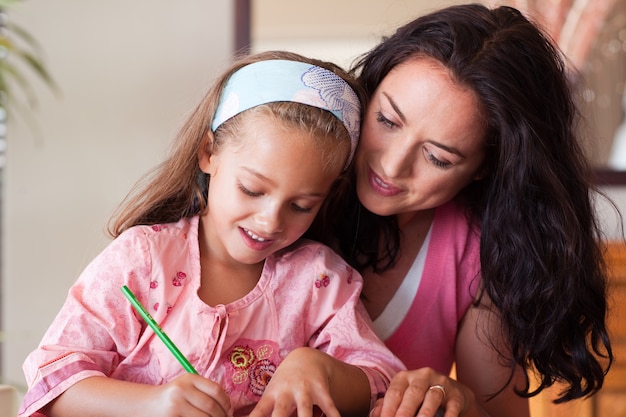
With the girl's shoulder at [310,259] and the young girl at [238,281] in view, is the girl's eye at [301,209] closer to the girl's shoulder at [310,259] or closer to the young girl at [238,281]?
the young girl at [238,281]

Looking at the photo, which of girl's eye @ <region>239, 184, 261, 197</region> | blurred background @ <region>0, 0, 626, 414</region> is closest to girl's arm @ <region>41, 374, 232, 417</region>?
girl's eye @ <region>239, 184, 261, 197</region>

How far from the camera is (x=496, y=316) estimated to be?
5.12 ft

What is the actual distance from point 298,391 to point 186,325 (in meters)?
0.22

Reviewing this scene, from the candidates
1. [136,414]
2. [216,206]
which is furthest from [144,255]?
[136,414]

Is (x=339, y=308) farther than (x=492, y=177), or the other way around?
(x=492, y=177)

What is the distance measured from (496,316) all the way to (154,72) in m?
1.65

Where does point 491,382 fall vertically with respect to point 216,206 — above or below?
below

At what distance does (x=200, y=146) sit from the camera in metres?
1.34

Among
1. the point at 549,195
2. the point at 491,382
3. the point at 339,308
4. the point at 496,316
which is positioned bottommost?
the point at 491,382

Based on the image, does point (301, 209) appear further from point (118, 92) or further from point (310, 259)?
point (118, 92)

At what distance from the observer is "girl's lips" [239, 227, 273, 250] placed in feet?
4.11

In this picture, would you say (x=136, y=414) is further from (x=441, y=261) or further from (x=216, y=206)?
(x=441, y=261)

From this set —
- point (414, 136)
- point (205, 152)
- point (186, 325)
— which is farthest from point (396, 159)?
point (186, 325)

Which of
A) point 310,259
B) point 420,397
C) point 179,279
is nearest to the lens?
point 420,397
